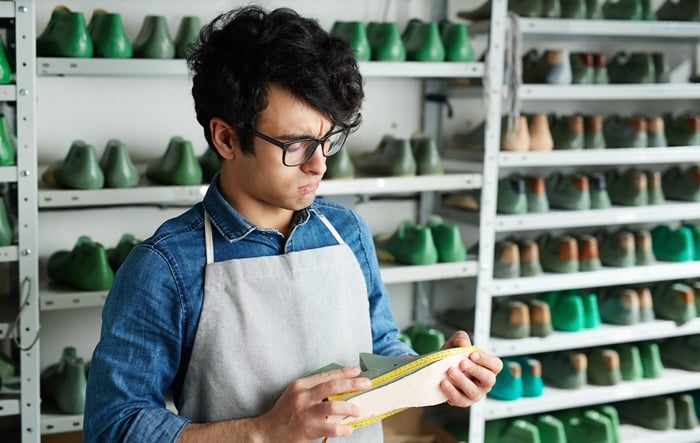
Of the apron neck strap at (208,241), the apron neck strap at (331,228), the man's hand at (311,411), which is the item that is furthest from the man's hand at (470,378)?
the apron neck strap at (208,241)

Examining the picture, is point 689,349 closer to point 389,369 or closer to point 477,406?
point 477,406

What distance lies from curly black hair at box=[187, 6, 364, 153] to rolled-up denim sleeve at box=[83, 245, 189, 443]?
244 mm

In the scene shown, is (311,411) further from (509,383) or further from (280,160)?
(509,383)

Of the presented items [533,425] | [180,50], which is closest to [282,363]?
[180,50]

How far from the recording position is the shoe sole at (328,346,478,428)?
4.31 feet

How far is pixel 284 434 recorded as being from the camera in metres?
1.22

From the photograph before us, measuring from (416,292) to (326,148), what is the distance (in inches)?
73.4

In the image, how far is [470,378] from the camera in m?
1.38

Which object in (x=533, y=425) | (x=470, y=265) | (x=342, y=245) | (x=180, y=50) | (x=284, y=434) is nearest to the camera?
(x=284, y=434)

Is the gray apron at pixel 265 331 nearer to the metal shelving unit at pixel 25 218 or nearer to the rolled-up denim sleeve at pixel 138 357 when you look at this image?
the rolled-up denim sleeve at pixel 138 357

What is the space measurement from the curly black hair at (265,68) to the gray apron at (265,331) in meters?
0.20

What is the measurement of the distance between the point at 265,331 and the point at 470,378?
1.09ft

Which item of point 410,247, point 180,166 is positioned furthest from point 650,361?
point 180,166

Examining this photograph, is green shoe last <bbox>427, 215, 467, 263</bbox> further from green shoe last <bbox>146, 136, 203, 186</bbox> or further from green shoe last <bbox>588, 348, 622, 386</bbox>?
green shoe last <bbox>146, 136, 203, 186</bbox>
